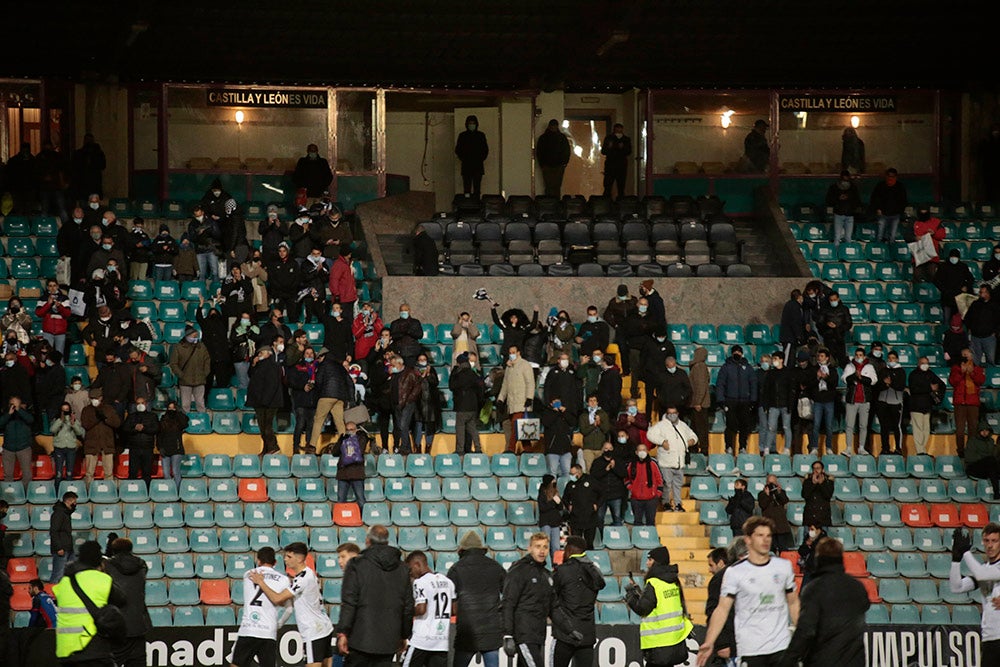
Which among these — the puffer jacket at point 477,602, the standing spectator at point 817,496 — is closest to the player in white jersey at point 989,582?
the puffer jacket at point 477,602

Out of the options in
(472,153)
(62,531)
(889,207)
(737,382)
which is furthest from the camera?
(472,153)

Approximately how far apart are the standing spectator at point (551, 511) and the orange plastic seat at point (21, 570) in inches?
257

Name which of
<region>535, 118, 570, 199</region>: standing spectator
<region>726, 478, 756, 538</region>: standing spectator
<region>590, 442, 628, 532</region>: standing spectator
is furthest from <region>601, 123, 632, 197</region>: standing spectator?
<region>726, 478, 756, 538</region>: standing spectator

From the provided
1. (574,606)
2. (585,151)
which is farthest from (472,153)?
(574,606)

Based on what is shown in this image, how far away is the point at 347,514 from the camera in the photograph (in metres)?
21.4

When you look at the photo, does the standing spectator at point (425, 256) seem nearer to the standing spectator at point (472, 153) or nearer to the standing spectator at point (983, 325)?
the standing spectator at point (472, 153)

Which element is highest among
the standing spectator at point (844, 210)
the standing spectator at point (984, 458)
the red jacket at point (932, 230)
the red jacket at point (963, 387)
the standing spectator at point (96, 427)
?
the standing spectator at point (844, 210)

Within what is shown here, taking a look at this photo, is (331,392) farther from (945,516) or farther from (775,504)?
(945,516)

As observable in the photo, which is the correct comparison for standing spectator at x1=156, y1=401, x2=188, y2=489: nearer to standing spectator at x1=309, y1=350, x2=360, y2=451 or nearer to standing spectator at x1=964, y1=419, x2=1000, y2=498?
standing spectator at x1=309, y1=350, x2=360, y2=451

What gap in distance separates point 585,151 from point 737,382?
11975 mm

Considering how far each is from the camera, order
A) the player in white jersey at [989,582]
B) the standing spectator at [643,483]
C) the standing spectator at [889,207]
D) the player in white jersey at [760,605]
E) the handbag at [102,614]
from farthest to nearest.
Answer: the standing spectator at [889,207] < the standing spectator at [643,483] < the player in white jersey at [989,582] < the handbag at [102,614] < the player in white jersey at [760,605]

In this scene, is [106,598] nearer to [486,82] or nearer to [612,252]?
[612,252]

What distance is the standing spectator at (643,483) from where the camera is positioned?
21453mm

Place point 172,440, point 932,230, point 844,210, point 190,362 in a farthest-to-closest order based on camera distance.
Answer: point 844,210 < point 932,230 < point 190,362 < point 172,440
